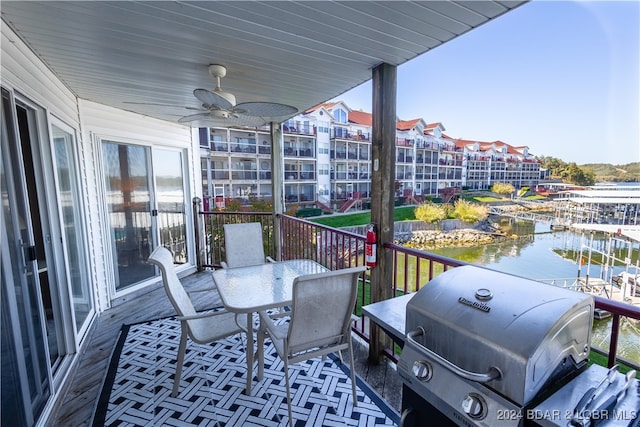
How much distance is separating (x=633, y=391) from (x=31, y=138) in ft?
11.1

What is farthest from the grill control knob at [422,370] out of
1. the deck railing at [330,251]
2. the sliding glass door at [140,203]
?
the sliding glass door at [140,203]

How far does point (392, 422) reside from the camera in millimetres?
1724

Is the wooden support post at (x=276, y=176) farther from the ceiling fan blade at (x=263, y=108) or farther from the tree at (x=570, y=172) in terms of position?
the tree at (x=570, y=172)

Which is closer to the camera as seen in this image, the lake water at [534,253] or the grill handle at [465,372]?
the grill handle at [465,372]

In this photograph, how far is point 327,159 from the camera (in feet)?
60.0

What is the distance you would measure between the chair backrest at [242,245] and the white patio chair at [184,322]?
3.07 feet

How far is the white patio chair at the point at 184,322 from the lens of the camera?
5.97ft

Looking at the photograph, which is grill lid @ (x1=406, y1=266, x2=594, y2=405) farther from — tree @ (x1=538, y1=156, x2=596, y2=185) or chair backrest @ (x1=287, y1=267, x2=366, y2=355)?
tree @ (x1=538, y1=156, x2=596, y2=185)

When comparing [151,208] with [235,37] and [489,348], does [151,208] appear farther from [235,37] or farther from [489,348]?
[489,348]

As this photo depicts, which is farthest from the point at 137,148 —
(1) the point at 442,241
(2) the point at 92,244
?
(1) the point at 442,241

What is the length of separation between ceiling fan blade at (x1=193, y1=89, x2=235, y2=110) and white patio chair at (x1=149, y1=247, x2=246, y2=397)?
1139 mm

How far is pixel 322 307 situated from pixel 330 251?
1.49 m

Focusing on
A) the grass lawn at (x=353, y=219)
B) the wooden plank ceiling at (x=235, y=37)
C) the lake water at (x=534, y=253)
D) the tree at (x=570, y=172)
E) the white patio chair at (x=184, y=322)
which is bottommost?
the lake water at (x=534, y=253)

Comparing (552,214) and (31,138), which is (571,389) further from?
(552,214)
